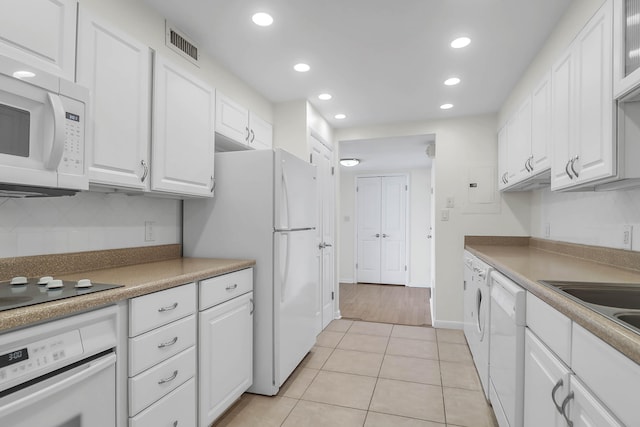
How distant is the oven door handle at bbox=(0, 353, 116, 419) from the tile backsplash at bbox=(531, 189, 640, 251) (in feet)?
8.30

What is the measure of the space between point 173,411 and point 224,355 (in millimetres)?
418

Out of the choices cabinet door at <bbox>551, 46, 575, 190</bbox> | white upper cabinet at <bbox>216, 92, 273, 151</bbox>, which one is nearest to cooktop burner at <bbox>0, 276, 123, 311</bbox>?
white upper cabinet at <bbox>216, 92, 273, 151</bbox>

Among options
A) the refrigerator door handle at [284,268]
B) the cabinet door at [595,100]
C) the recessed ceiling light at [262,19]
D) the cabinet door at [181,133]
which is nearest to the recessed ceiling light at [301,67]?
the recessed ceiling light at [262,19]

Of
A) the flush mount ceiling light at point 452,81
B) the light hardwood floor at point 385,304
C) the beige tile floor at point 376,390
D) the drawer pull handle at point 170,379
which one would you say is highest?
the flush mount ceiling light at point 452,81

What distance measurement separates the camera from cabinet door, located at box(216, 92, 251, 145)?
2.46 metres

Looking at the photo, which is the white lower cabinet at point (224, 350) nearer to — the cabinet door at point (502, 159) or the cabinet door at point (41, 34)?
the cabinet door at point (41, 34)

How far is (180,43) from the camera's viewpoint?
2.18 m

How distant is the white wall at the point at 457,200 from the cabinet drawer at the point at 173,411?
2976 mm

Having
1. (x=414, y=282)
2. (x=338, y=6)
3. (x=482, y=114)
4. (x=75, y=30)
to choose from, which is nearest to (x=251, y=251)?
(x=75, y=30)

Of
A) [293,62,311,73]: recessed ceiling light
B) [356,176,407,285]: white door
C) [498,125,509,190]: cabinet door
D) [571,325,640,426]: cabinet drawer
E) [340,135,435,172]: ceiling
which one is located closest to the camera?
[571,325,640,426]: cabinet drawer

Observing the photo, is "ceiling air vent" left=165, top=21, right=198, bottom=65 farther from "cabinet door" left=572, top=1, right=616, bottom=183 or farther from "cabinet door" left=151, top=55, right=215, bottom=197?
"cabinet door" left=572, top=1, right=616, bottom=183

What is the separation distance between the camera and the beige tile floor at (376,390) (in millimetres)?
2012

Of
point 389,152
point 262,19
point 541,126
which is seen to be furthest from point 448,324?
point 262,19

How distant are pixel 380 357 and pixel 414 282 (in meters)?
3.68
